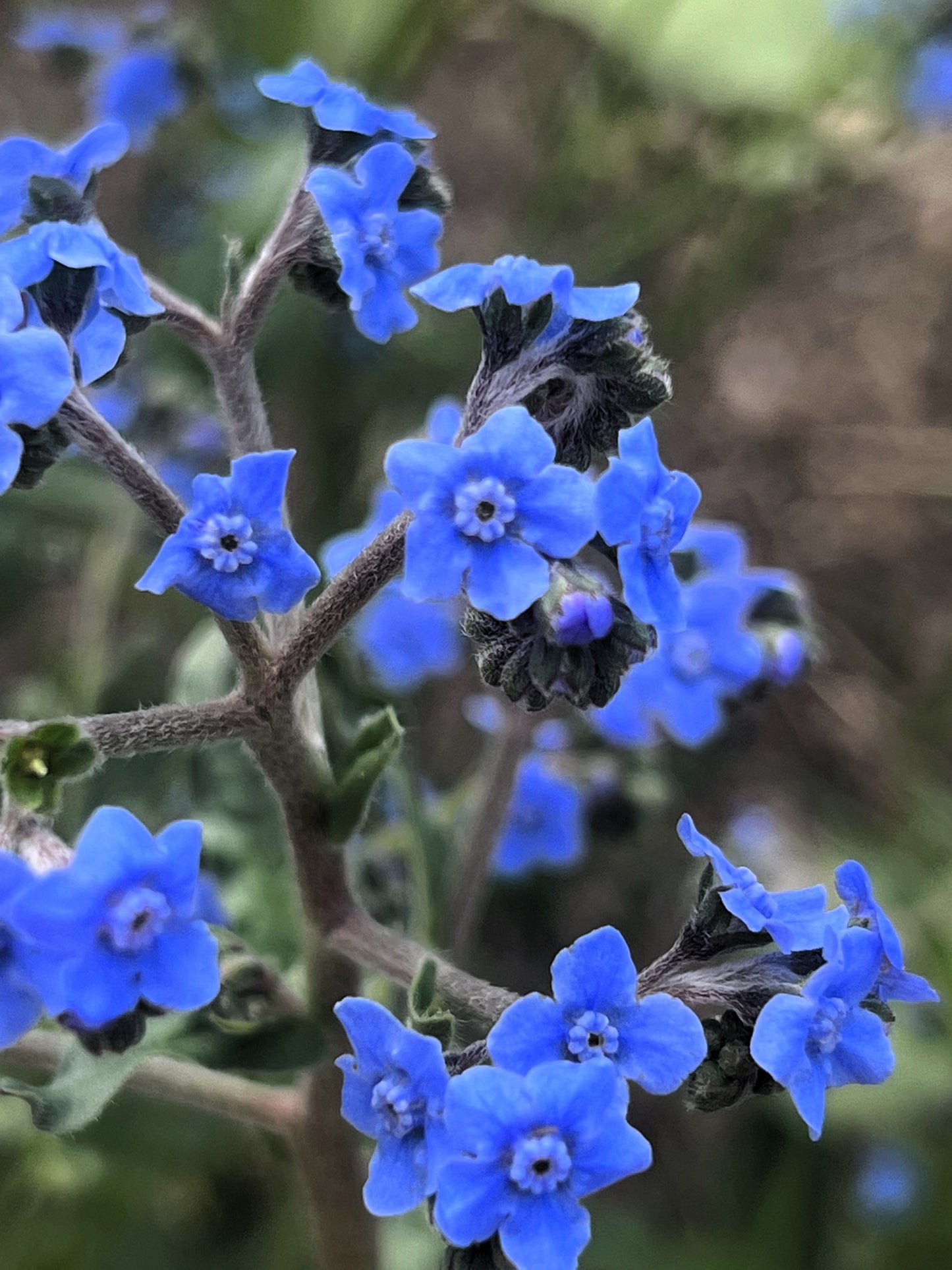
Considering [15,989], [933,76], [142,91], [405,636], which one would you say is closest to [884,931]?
[15,989]

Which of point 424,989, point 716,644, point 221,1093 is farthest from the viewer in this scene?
point 716,644

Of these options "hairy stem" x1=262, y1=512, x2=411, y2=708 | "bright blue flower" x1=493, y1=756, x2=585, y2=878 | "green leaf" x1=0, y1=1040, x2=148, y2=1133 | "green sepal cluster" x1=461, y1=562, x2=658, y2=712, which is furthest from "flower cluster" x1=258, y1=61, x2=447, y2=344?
"bright blue flower" x1=493, y1=756, x2=585, y2=878

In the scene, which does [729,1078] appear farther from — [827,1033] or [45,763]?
[45,763]

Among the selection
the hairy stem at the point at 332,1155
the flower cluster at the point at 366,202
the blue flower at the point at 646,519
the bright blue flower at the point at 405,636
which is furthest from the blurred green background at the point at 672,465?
the blue flower at the point at 646,519

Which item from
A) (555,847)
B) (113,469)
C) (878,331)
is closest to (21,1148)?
(555,847)

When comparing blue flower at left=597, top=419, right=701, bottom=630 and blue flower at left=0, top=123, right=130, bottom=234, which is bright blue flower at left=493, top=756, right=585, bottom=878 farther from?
blue flower at left=0, top=123, right=130, bottom=234

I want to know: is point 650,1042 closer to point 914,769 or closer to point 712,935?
point 712,935

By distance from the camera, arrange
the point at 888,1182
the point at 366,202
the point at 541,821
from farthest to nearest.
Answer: the point at 888,1182 → the point at 541,821 → the point at 366,202
